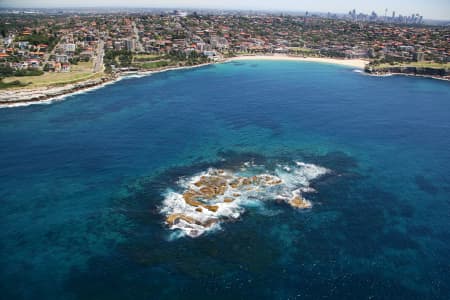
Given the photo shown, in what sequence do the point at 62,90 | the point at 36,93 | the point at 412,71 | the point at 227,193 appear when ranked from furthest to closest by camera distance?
the point at 412,71 < the point at 62,90 < the point at 36,93 < the point at 227,193

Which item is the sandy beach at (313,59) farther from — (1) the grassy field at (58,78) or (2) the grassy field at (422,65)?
(1) the grassy field at (58,78)

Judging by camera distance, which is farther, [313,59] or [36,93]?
[313,59]

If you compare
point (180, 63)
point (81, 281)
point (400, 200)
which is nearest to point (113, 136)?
point (81, 281)

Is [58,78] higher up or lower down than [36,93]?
higher up

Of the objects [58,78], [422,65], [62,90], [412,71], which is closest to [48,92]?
[62,90]

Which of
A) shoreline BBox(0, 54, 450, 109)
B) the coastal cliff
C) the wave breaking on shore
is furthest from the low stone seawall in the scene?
the coastal cliff

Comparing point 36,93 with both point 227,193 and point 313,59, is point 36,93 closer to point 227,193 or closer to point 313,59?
point 227,193
